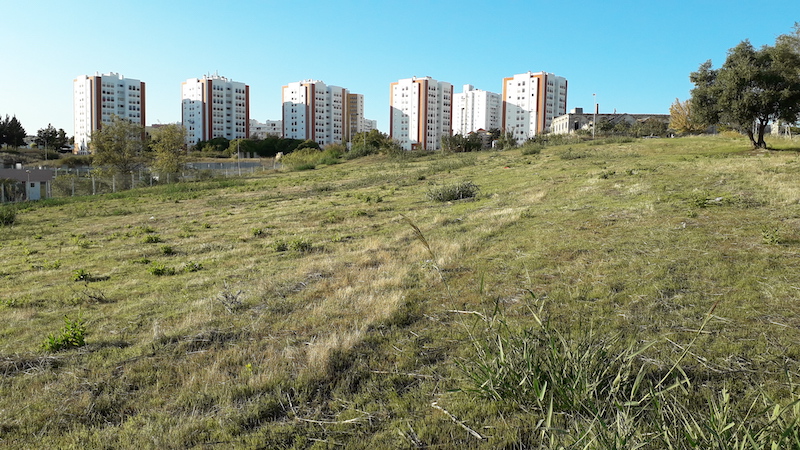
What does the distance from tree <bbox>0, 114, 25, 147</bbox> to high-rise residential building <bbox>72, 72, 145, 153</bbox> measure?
21.9m

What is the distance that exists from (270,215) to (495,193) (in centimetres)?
855

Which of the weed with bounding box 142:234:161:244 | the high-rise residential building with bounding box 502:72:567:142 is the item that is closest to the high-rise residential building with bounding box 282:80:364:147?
the high-rise residential building with bounding box 502:72:567:142

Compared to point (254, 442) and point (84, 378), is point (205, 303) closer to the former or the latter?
point (84, 378)

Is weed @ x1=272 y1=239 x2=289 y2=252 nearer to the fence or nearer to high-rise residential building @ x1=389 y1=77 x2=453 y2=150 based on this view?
the fence

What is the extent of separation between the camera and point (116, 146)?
183 feet

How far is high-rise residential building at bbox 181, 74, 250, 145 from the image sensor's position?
146 m

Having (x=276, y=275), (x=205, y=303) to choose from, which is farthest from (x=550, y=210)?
(x=205, y=303)

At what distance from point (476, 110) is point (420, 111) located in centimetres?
3132

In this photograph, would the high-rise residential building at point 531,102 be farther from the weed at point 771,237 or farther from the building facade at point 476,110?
the weed at point 771,237

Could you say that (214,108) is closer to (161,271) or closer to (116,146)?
(116,146)

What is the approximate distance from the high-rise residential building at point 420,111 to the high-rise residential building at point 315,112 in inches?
556

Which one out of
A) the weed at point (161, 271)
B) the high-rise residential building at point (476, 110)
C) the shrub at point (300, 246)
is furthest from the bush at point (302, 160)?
the high-rise residential building at point (476, 110)

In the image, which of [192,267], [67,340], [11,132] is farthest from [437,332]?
[11,132]

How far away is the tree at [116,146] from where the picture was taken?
5503cm
